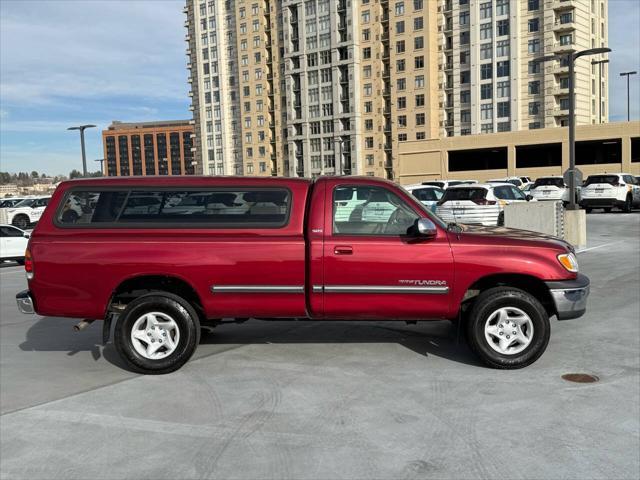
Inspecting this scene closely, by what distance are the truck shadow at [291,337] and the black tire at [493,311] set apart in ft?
1.54

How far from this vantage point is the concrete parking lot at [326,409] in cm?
416

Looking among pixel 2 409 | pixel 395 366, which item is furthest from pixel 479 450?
pixel 2 409

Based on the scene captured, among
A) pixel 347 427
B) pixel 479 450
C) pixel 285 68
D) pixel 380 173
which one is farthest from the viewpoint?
pixel 285 68

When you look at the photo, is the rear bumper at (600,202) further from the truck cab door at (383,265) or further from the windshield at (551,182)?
the truck cab door at (383,265)

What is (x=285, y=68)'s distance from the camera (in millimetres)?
105688

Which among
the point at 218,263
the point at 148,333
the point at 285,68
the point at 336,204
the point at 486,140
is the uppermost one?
the point at 285,68

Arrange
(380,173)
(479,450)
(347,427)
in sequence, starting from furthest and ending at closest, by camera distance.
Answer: (380,173)
(347,427)
(479,450)

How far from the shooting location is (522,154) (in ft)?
208

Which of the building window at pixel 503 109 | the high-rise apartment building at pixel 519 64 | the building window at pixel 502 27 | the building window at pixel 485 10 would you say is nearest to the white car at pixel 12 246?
the high-rise apartment building at pixel 519 64

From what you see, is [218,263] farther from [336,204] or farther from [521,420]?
[521,420]

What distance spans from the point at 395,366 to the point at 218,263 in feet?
6.71

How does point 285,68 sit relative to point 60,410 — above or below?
above

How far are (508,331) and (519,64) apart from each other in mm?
80707

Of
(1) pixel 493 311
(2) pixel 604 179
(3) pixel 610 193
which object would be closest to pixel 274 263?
(1) pixel 493 311
